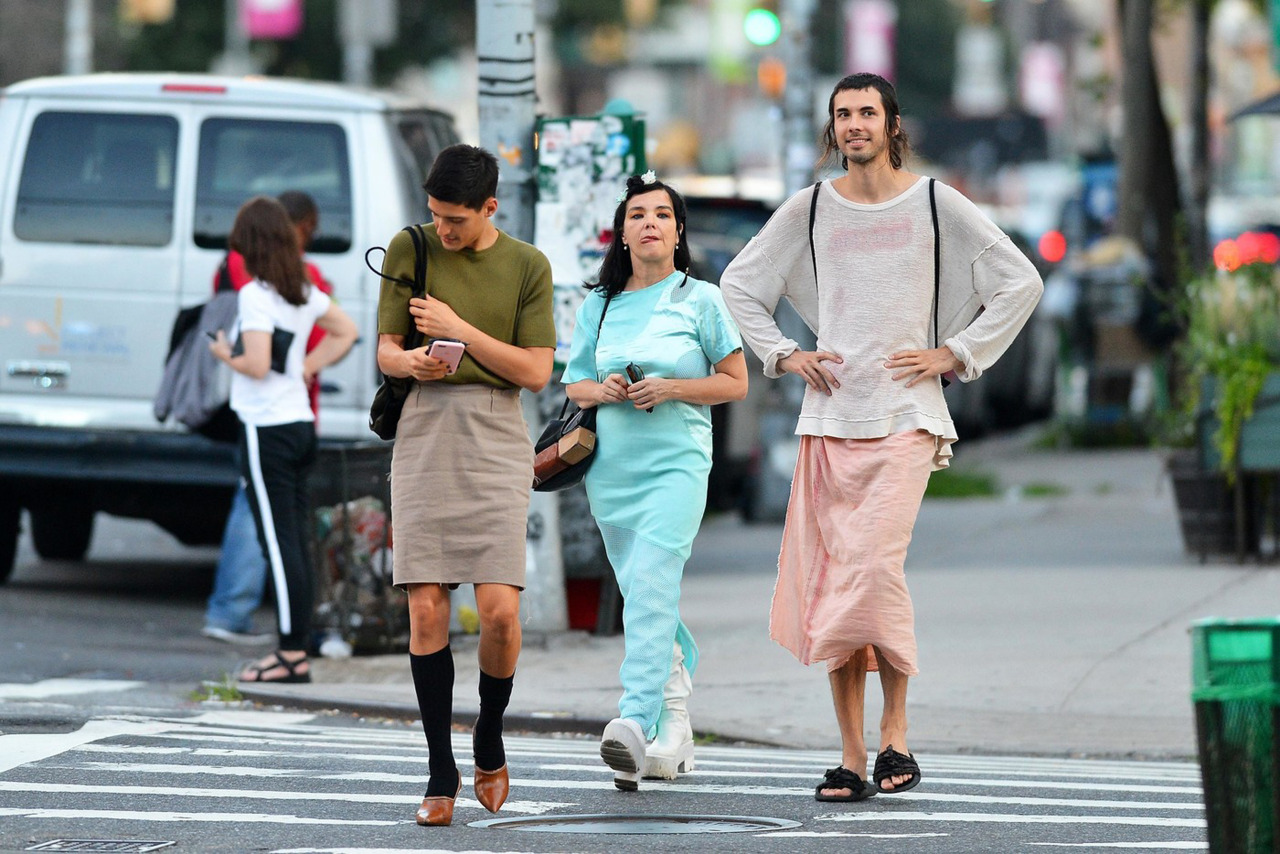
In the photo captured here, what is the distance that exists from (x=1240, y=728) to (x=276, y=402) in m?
5.52

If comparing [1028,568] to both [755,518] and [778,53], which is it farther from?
[778,53]

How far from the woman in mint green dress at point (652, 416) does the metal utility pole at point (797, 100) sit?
9.45 metres

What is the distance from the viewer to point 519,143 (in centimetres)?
1016

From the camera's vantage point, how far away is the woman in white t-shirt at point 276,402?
9.34m

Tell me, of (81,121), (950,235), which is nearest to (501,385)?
(950,235)

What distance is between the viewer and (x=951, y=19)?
86.6 metres

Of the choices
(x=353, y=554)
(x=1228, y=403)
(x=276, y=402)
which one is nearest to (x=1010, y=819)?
(x=276, y=402)

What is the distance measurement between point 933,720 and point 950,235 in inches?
98.0

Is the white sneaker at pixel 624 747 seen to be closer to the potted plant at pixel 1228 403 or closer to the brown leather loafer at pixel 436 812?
the brown leather loafer at pixel 436 812

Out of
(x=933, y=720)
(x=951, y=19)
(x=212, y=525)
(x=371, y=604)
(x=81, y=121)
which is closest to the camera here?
(x=933, y=720)

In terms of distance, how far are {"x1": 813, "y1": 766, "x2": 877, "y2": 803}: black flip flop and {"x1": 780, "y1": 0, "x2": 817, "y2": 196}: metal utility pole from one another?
1011cm

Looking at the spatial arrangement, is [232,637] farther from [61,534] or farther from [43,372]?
[61,534]

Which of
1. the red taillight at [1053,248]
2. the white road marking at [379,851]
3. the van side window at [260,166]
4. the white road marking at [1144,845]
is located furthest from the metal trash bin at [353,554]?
the red taillight at [1053,248]

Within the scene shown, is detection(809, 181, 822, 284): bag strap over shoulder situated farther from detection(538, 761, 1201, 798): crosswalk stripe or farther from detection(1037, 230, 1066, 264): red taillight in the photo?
detection(1037, 230, 1066, 264): red taillight
